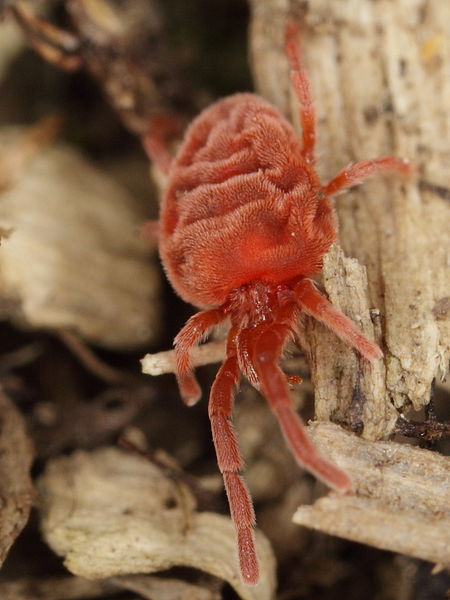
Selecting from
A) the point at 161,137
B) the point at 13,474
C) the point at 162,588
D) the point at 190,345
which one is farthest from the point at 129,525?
the point at 161,137

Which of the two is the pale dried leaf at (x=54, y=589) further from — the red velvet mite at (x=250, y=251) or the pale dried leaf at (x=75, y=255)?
the pale dried leaf at (x=75, y=255)

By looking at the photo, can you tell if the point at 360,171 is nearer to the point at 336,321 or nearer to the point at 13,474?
the point at 336,321

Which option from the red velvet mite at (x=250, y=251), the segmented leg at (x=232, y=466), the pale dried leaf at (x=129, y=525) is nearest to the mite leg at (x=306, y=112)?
the red velvet mite at (x=250, y=251)

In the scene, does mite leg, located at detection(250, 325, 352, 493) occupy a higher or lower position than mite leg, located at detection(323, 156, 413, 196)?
lower

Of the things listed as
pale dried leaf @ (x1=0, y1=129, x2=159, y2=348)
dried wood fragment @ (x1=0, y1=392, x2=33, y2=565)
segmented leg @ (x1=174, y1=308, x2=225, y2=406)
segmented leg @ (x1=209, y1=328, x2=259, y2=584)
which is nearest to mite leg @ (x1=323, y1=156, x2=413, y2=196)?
segmented leg @ (x1=174, y1=308, x2=225, y2=406)

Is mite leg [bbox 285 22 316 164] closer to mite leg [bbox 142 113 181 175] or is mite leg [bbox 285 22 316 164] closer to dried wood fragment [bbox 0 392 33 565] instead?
mite leg [bbox 142 113 181 175]

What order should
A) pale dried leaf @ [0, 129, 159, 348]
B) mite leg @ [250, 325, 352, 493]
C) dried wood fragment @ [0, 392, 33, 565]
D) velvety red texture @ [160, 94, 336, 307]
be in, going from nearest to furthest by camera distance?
1. mite leg @ [250, 325, 352, 493]
2. dried wood fragment @ [0, 392, 33, 565]
3. velvety red texture @ [160, 94, 336, 307]
4. pale dried leaf @ [0, 129, 159, 348]

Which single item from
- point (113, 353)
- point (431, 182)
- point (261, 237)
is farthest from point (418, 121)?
point (113, 353)

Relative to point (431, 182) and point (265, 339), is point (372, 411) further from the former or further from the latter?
point (431, 182)
